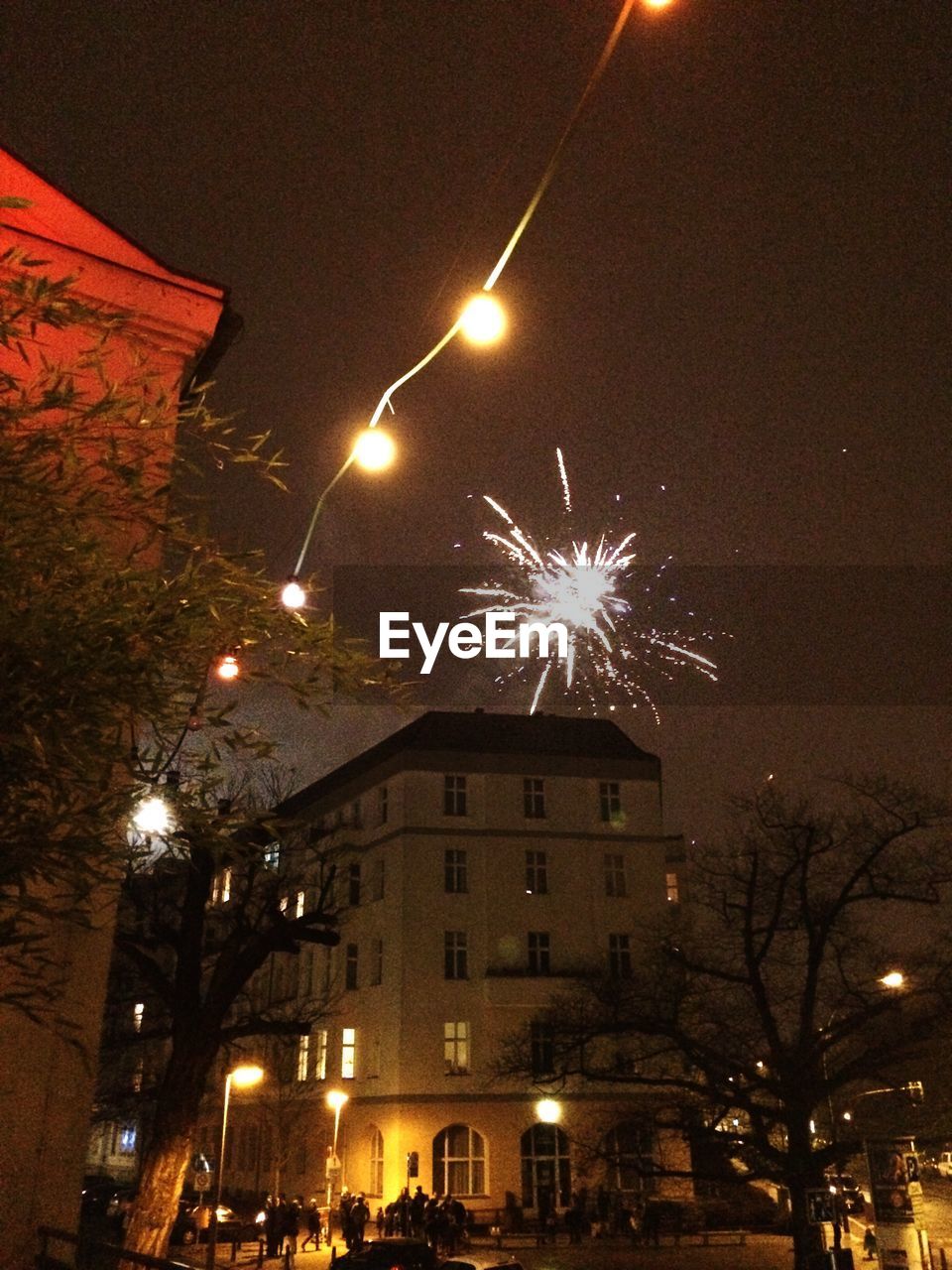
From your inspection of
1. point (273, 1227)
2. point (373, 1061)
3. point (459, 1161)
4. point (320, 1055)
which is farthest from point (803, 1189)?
point (320, 1055)

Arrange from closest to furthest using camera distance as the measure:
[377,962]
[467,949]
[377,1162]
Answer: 1. [377,1162]
2. [467,949]
3. [377,962]

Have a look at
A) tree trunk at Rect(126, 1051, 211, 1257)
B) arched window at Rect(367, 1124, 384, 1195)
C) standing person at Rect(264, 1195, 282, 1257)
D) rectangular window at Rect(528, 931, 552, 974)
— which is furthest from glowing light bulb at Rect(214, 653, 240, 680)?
rectangular window at Rect(528, 931, 552, 974)

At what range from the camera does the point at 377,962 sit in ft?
150

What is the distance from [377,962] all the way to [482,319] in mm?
39893

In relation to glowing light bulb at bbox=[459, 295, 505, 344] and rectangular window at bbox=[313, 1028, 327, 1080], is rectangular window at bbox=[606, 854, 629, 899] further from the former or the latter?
glowing light bulb at bbox=[459, 295, 505, 344]

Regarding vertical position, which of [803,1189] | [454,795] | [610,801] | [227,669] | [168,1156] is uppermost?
[610,801]

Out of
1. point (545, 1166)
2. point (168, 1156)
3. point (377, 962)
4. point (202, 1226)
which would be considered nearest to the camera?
point (168, 1156)

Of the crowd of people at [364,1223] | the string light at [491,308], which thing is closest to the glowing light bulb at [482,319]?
the string light at [491,308]

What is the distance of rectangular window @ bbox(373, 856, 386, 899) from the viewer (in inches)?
1843

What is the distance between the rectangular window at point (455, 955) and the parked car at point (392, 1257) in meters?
18.8

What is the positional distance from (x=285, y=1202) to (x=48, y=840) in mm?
29945

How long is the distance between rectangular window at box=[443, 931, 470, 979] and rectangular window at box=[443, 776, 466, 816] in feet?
16.3

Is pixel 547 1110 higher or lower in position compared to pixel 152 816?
higher

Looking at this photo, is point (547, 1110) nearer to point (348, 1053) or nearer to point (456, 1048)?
point (456, 1048)
